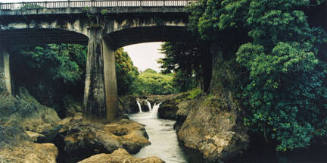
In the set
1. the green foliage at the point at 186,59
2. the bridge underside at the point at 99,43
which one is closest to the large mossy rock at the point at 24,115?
the bridge underside at the point at 99,43

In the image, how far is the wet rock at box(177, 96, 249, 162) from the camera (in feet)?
33.8

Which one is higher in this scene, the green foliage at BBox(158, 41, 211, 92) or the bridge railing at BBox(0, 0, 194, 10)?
the bridge railing at BBox(0, 0, 194, 10)

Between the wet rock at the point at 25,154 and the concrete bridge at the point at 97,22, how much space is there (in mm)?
6862

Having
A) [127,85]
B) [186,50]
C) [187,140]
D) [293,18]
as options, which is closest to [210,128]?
[187,140]

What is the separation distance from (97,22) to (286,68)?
563 inches

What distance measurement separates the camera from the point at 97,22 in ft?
55.7

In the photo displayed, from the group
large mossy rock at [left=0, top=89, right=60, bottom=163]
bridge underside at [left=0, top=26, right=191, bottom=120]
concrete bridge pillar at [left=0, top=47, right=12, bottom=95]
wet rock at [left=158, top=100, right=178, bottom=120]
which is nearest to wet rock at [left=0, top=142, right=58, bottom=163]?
large mossy rock at [left=0, top=89, right=60, bottom=163]

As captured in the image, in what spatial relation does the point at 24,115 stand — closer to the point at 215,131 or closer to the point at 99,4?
the point at 99,4

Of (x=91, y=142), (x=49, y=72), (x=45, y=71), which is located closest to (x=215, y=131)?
(x=91, y=142)

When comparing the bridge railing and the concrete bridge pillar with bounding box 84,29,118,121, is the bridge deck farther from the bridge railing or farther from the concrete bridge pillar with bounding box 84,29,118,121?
the concrete bridge pillar with bounding box 84,29,118,121

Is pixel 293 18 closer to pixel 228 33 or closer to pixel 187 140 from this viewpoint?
pixel 228 33

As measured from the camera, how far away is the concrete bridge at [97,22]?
1641 cm

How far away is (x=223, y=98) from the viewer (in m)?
12.7

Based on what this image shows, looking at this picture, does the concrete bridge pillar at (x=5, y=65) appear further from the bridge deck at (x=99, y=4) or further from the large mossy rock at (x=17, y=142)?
the large mossy rock at (x=17, y=142)
